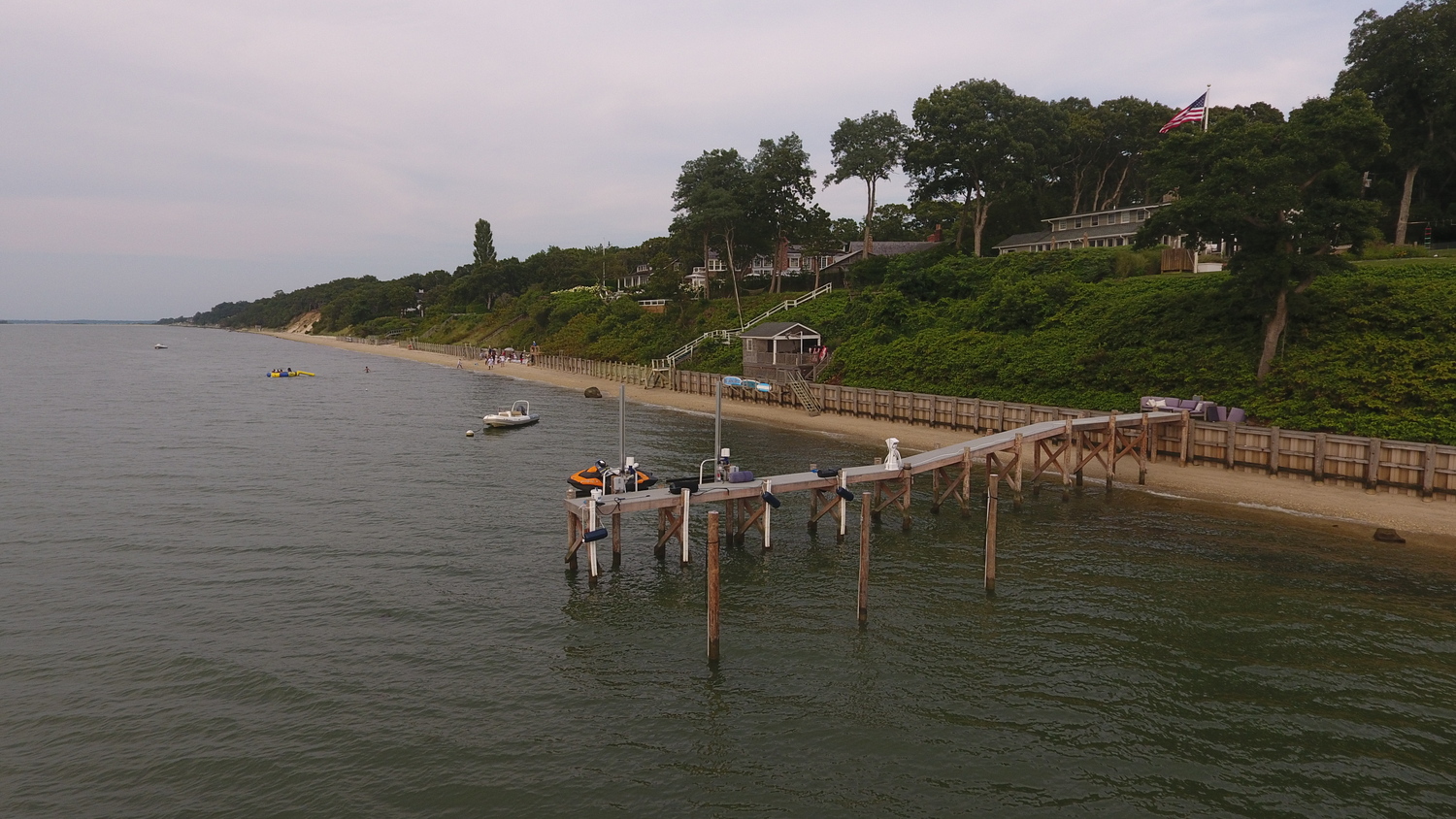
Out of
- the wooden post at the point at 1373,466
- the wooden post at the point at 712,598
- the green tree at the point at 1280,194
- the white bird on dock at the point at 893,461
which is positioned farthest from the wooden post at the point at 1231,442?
the wooden post at the point at 712,598

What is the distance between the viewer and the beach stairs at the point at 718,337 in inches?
3287

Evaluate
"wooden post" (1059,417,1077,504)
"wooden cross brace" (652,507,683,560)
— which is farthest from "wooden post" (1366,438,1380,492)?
"wooden cross brace" (652,507,683,560)

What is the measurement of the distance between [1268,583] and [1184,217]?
2236 cm

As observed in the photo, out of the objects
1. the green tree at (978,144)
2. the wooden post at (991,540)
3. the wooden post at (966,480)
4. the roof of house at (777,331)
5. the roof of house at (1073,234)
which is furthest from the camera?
the green tree at (978,144)

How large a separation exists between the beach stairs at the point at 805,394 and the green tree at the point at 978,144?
101 feet

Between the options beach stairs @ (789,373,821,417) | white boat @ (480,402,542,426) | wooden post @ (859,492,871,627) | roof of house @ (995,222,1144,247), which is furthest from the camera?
roof of house @ (995,222,1144,247)

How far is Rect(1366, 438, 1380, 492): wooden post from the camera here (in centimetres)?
3244

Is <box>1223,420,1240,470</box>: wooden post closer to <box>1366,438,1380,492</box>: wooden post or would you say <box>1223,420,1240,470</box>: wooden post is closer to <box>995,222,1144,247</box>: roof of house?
<box>1366,438,1380,492</box>: wooden post

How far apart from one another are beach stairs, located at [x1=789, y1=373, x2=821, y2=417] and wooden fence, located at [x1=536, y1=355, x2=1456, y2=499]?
6132 mm

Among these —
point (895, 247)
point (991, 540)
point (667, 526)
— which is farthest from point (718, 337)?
point (991, 540)

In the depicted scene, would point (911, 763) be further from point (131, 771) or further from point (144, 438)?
point (144, 438)

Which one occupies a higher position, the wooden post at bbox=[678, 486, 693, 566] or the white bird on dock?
the white bird on dock

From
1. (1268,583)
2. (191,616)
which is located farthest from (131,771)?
(1268,583)

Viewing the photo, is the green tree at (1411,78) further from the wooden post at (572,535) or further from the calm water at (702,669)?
the wooden post at (572,535)
